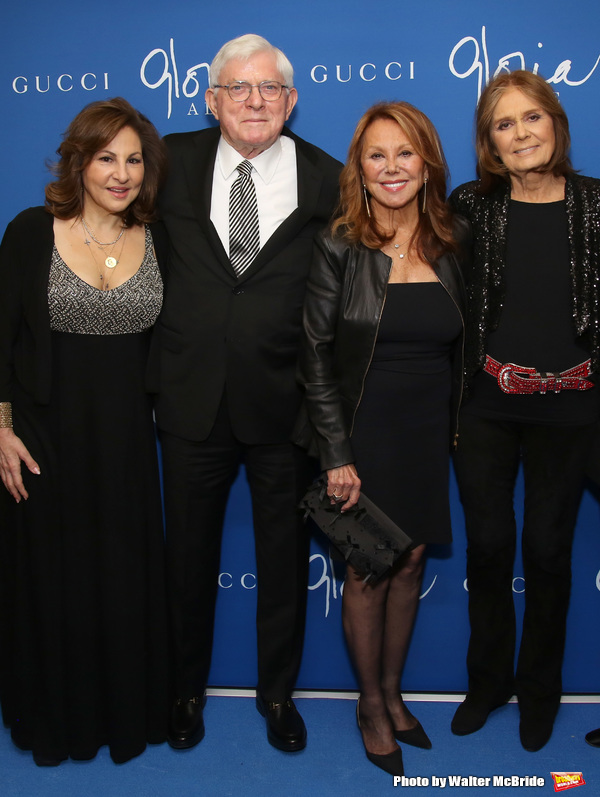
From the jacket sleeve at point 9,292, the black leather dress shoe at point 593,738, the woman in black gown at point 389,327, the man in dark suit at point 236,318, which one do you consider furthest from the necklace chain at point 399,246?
the black leather dress shoe at point 593,738

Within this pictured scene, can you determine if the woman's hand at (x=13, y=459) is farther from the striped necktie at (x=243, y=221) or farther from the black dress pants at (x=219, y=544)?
the striped necktie at (x=243, y=221)

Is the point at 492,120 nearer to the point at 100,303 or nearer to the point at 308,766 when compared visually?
the point at 100,303

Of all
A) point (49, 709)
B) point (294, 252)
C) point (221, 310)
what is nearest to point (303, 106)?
point (294, 252)

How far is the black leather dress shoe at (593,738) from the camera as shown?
254cm

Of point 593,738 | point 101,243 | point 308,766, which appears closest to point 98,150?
point 101,243

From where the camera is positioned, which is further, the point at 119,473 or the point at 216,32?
the point at 216,32

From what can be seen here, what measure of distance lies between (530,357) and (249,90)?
1.10 m

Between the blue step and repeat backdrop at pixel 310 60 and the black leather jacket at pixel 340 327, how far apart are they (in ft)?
1.95

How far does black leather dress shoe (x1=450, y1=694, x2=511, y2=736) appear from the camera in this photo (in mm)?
2591

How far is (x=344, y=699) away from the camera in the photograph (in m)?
2.84

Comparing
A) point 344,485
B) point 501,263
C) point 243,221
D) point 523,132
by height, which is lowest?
point 344,485

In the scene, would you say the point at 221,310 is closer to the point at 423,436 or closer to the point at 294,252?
the point at 294,252

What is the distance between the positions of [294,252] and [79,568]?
3.70ft

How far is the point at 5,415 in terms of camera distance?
7.34ft
